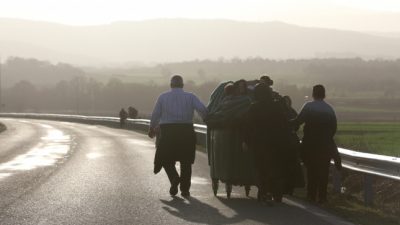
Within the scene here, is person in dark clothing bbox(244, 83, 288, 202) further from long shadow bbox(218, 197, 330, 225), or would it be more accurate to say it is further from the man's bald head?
the man's bald head

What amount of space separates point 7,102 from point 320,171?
15431 centimetres

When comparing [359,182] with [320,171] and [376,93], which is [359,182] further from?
[376,93]

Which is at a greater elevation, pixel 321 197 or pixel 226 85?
pixel 226 85

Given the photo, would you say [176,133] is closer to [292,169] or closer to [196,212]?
[292,169]

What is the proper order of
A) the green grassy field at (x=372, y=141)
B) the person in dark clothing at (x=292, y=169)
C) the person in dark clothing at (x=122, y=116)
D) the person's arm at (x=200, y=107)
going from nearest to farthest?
the person in dark clothing at (x=292, y=169) → the person's arm at (x=200, y=107) → the green grassy field at (x=372, y=141) → the person in dark clothing at (x=122, y=116)

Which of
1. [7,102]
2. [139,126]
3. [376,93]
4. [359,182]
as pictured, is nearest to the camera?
[359,182]

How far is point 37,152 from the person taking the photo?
78.8 feet

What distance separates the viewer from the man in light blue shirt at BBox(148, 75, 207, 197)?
1195 cm

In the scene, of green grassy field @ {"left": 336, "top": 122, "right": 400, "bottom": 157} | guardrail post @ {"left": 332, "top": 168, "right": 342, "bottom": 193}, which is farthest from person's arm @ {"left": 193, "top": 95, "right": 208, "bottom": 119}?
green grassy field @ {"left": 336, "top": 122, "right": 400, "bottom": 157}

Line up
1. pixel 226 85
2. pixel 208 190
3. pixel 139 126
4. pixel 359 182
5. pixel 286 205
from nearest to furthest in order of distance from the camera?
pixel 286 205
pixel 226 85
pixel 208 190
pixel 359 182
pixel 139 126

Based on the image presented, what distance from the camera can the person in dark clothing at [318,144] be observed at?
11.3 meters

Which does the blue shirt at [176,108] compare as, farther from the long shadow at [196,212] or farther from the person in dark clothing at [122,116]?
the person in dark clothing at [122,116]

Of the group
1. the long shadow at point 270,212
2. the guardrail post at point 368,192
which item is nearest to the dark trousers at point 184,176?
the long shadow at point 270,212

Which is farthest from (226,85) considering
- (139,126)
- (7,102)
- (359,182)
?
(7,102)
